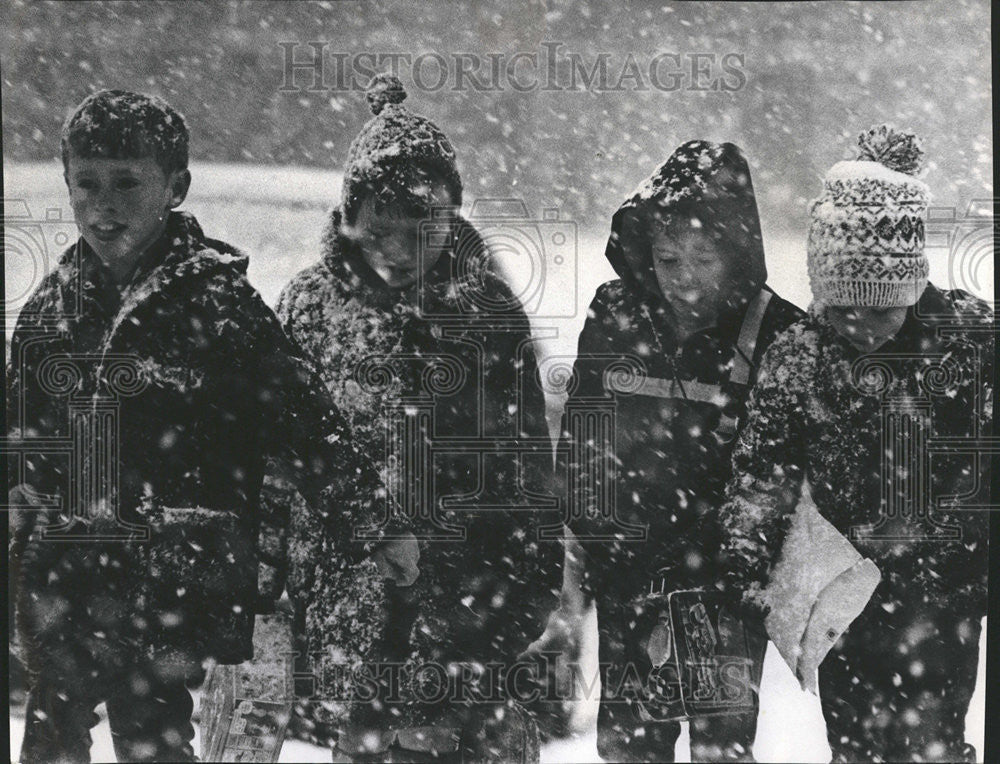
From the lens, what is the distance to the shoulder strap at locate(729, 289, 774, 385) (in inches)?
134

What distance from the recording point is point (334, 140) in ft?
11.1

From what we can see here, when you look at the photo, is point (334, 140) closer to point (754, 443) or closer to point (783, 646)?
point (754, 443)

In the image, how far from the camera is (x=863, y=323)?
3414 mm

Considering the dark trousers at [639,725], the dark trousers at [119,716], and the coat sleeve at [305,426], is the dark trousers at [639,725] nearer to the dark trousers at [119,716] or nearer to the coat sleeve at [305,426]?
Result: the coat sleeve at [305,426]

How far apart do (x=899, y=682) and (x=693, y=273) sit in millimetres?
1437

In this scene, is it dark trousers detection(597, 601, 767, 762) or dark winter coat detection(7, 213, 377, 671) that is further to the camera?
dark trousers detection(597, 601, 767, 762)

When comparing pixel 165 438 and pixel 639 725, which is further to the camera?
pixel 639 725

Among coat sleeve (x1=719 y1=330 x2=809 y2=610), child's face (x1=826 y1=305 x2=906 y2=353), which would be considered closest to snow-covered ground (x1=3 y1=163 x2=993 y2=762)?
child's face (x1=826 y1=305 x2=906 y2=353)

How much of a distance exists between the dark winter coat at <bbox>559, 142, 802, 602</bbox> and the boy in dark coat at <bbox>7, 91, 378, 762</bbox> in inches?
28.8

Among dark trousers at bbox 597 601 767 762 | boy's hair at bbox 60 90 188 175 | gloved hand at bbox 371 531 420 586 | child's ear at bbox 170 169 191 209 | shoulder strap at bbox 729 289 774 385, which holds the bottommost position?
dark trousers at bbox 597 601 767 762

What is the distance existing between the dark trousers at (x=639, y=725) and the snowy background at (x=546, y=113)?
59 millimetres

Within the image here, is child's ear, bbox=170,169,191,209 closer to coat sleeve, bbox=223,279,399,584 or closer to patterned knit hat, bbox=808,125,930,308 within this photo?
coat sleeve, bbox=223,279,399,584
